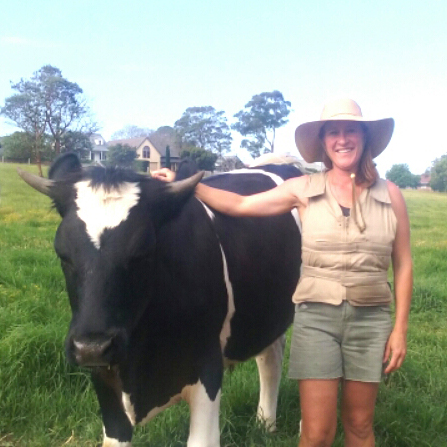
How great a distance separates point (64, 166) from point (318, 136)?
1477 mm

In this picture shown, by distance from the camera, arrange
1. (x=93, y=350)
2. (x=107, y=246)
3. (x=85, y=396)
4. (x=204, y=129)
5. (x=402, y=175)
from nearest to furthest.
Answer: (x=93, y=350) < (x=107, y=246) < (x=85, y=396) < (x=204, y=129) < (x=402, y=175)

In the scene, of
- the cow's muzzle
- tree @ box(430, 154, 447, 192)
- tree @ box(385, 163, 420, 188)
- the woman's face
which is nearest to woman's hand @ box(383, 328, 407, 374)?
the woman's face

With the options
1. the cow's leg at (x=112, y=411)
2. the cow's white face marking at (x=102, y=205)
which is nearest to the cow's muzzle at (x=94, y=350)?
the cow's white face marking at (x=102, y=205)

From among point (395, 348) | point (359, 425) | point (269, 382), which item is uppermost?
point (395, 348)

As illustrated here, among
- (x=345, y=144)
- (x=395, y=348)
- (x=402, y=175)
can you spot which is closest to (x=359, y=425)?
(x=395, y=348)

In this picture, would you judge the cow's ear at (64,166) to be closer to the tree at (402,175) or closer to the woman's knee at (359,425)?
the woman's knee at (359,425)

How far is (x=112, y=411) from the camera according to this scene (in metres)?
3.43

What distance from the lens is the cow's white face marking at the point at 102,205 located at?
2750 mm

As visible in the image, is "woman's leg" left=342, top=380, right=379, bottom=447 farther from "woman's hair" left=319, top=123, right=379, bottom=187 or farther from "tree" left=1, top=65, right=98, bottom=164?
"tree" left=1, top=65, right=98, bottom=164

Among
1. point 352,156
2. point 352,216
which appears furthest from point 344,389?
point 352,156

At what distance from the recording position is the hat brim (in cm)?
321

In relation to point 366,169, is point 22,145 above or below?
below

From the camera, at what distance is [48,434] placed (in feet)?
13.6

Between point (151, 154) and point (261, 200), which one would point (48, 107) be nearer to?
point (151, 154)
